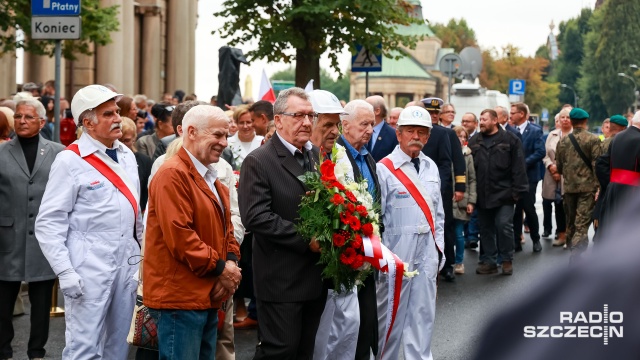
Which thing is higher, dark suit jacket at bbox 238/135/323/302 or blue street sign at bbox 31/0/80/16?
blue street sign at bbox 31/0/80/16

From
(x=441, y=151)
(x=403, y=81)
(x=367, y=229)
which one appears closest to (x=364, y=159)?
(x=367, y=229)

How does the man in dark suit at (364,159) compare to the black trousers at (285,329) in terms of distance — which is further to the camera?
the man in dark suit at (364,159)

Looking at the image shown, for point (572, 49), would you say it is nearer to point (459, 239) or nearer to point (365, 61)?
point (365, 61)

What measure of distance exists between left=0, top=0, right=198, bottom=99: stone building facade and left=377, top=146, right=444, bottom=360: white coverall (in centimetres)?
2677

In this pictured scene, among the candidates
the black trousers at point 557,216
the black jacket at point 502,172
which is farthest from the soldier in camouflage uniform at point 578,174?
the black trousers at point 557,216

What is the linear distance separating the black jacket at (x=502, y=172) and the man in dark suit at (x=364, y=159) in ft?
24.0

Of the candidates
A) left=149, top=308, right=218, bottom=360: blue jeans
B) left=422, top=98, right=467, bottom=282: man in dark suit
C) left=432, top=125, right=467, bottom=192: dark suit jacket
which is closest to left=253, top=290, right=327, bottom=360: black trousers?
left=149, top=308, right=218, bottom=360: blue jeans

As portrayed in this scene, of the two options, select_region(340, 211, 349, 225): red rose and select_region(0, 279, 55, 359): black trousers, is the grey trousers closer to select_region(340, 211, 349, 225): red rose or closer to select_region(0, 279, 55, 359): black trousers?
select_region(0, 279, 55, 359): black trousers

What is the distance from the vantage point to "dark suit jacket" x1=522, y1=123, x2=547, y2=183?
18516mm

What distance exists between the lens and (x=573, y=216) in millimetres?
17000

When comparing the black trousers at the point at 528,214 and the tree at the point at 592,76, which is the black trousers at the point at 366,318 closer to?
the black trousers at the point at 528,214

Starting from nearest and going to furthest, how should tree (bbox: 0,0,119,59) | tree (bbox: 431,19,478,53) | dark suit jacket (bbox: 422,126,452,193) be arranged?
dark suit jacket (bbox: 422,126,452,193)
tree (bbox: 0,0,119,59)
tree (bbox: 431,19,478,53)

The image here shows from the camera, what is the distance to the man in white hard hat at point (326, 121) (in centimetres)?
727

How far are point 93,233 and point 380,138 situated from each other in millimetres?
5773
